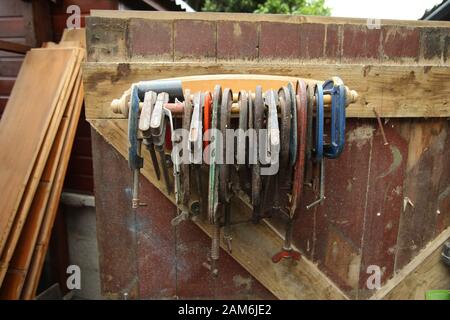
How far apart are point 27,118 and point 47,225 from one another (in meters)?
0.82

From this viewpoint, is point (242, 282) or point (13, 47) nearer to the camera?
point (242, 282)

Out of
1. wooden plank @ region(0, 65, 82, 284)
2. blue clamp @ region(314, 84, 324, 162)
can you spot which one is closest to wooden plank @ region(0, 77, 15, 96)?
wooden plank @ region(0, 65, 82, 284)

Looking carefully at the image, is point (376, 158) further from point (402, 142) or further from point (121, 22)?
point (121, 22)

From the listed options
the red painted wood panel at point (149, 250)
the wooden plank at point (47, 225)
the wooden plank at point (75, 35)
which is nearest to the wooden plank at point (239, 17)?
the red painted wood panel at point (149, 250)

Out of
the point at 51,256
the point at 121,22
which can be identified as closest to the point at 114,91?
the point at 121,22

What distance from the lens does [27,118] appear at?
89.1 inches

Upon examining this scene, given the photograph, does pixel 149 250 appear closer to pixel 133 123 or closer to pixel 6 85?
pixel 133 123

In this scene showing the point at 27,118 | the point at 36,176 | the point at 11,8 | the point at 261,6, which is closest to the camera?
the point at 36,176

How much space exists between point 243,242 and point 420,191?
878 millimetres

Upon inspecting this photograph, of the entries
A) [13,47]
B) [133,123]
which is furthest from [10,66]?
[133,123]

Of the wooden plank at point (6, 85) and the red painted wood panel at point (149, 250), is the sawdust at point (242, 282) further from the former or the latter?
the wooden plank at point (6, 85)

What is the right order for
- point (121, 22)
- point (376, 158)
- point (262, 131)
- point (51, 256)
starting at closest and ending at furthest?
point (262, 131)
point (121, 22)
point (376, 158)
point (51, 256)
